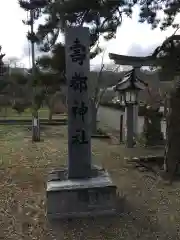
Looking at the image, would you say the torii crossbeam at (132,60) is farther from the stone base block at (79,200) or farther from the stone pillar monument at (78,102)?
the stone base block at (79,200)

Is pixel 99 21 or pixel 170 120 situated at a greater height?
pixel 99 21

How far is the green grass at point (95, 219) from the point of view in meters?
5.15

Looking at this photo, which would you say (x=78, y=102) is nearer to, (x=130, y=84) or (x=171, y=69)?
(x=171, y=69)

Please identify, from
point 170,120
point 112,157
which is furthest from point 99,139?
point 170,120

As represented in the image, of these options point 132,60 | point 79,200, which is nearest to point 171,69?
point 132,60

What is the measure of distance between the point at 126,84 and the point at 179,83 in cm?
534

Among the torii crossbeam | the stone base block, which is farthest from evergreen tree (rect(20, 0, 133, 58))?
the stone base block

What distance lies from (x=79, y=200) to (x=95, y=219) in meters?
0.37

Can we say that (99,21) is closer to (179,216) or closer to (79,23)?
(79,23)

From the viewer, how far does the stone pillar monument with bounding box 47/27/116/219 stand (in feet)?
19.0

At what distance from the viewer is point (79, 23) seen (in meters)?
9.30

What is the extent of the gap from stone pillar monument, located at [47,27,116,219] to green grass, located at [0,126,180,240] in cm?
24

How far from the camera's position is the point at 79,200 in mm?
5789

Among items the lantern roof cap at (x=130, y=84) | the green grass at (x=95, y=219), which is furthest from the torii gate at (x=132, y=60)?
the green grass at (x=95, y=219)
